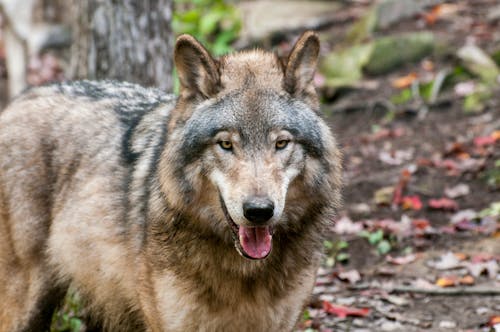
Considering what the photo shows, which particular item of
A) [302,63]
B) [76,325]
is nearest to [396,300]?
[76,325]

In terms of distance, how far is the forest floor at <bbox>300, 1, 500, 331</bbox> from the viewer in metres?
6.03

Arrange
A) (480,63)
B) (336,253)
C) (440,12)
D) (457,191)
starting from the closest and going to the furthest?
(336,253) → (457,191) → (480,63) → (440,12)

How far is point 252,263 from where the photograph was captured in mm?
4297

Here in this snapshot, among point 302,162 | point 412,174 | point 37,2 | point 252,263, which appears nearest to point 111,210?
point 252,263

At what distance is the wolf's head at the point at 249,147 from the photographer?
3.82 metres

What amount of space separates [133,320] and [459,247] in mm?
3405

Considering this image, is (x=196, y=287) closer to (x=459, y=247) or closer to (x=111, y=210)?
(x=111, y=210)

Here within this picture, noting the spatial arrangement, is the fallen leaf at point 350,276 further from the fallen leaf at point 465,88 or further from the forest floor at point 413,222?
the fallen leaf at point 465,88

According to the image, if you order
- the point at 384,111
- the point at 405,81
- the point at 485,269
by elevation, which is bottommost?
the point at 485,269

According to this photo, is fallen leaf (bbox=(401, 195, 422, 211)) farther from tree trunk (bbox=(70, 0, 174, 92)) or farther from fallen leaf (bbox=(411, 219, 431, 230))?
tree trunk (bbox=(70, 0, 174, 92))

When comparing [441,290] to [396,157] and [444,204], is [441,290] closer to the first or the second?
[444,204]

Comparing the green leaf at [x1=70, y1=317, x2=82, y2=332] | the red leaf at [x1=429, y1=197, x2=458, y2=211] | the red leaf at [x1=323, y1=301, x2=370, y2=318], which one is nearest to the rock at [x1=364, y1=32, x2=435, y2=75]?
the red leaf at [x1=429, y1=197, x2=458, y2=211]

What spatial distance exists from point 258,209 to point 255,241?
0.36 meters

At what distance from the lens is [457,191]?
8.15 m
